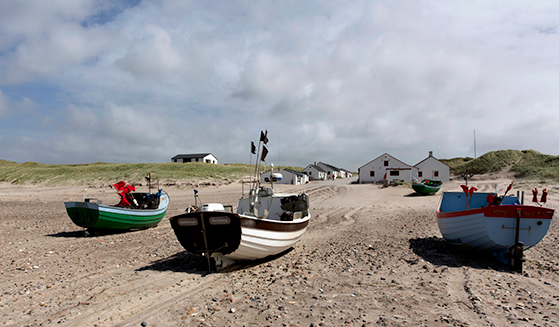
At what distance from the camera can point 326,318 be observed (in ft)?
17.8

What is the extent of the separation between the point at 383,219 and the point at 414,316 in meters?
12.3

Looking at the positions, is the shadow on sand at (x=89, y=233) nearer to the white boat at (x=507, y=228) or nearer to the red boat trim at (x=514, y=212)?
the white boat at (x=507, y=228)

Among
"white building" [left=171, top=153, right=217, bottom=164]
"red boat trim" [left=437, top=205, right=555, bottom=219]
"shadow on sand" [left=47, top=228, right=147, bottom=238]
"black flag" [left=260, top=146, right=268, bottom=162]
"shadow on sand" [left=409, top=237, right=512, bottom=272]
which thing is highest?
"white building" [left=171, top=153, right=217, bottom=164]

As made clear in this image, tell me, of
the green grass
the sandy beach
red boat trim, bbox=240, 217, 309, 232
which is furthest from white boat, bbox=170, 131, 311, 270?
the green grass

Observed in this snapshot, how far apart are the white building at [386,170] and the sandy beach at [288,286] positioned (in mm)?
42436

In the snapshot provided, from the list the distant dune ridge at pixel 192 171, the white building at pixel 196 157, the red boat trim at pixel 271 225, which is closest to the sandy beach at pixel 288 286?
the red boat trim at pixel 271 225

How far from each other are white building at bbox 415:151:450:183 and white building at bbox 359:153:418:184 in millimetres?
3542

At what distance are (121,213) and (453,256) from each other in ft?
43.7

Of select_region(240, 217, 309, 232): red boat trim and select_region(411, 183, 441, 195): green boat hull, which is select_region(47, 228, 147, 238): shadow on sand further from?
select_region(411, 183, 441, 195): green boat hull

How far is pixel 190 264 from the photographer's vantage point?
9164 millimetres

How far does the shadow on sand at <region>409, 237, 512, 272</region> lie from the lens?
8922 mm

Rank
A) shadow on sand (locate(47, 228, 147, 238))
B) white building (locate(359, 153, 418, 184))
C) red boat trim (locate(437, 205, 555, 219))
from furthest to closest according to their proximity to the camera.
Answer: white building (locate(359, 153, 418, 184))
shadow on sand (locate(47, 228, 147, 238))
red boat trim (locate(437, 205, 555, 219))

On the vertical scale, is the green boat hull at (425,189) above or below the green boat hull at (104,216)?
above

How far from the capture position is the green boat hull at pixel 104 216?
13508 mm
